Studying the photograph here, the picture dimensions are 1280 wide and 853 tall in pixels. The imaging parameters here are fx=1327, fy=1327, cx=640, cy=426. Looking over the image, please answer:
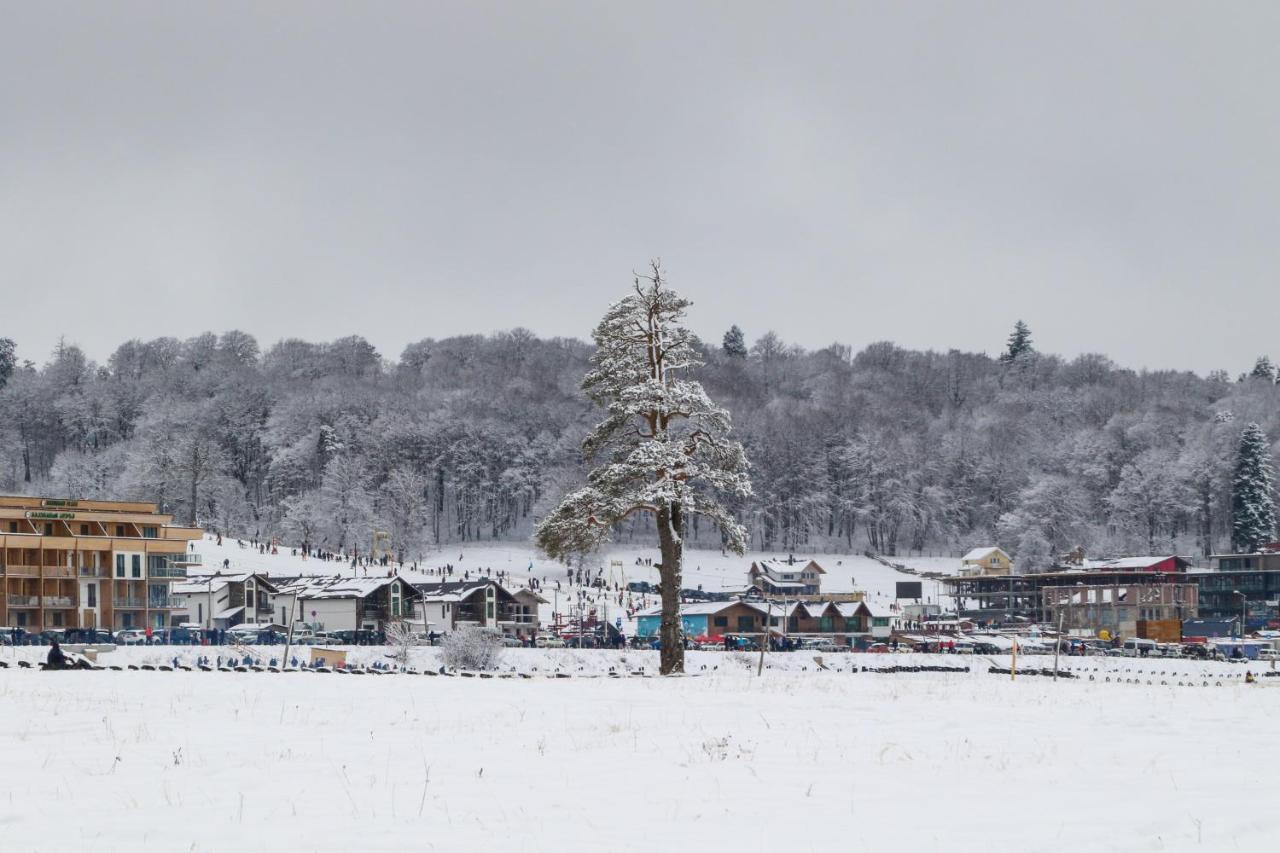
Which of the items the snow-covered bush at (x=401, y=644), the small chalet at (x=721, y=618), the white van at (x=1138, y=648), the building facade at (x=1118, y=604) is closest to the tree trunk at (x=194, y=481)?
the small chalet at (x=721, y=618)

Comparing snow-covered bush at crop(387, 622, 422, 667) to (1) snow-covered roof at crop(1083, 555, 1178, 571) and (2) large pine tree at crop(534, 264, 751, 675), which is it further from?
(1) snow-covered roof at crop(1083, 555, 1178, 571)

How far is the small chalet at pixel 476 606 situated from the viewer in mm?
90438

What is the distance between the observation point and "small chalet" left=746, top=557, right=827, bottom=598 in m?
123

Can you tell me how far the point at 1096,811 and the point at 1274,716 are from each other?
35.4 ft

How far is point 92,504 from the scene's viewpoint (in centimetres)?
8306

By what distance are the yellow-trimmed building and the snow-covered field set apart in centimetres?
5819

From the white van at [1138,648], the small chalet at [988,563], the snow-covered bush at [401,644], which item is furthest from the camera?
the small chalet at [988,563]

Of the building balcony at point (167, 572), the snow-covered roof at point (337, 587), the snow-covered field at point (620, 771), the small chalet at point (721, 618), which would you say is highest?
the building balcony at point (167, 572)

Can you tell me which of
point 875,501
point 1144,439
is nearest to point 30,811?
point 875,501

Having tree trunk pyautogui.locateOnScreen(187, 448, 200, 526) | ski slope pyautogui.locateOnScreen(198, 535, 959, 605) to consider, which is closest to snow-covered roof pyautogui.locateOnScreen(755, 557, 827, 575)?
ski slope pyautogui.locateOnScreen(198, 535, 959, 605)

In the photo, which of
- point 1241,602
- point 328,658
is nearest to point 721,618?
point 328,658

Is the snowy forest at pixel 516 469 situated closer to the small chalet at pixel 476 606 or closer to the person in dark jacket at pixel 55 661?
the small chalet at pixel 476 606

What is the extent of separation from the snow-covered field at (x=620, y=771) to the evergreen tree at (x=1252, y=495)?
428ft

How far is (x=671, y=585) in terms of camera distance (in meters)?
36.2
